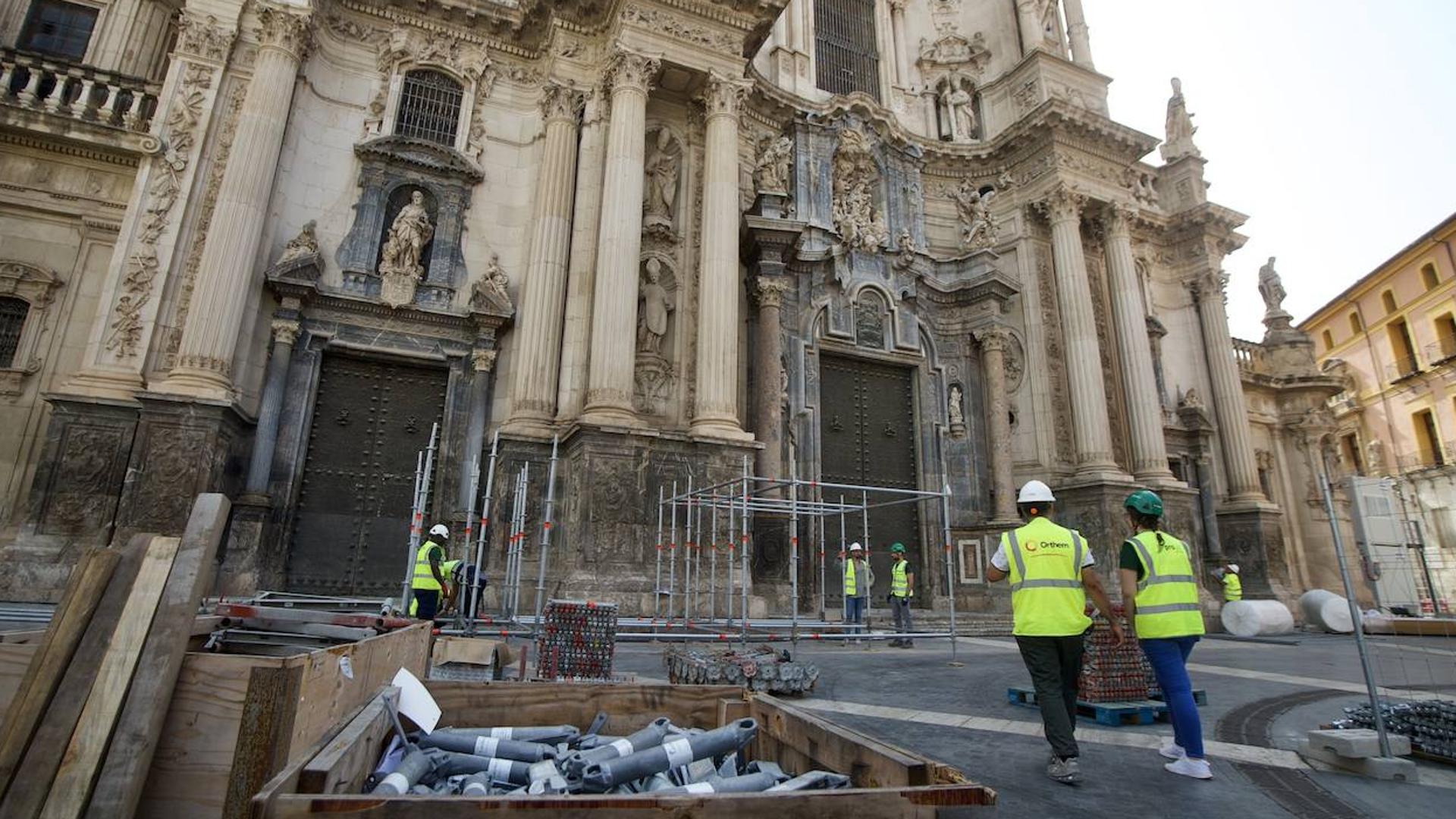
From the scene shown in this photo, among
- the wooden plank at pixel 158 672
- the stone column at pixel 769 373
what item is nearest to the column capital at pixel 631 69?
the stone column at pixel 769 373

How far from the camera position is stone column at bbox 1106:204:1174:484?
63.9 feet

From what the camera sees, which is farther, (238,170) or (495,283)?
(495,283)

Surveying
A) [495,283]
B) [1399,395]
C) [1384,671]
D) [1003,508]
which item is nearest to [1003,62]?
[1003,508]

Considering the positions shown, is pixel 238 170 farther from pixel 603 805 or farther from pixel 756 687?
pixel 603 805

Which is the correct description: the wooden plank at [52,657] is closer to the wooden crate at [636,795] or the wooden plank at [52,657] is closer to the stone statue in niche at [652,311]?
the wooden crate at [636,795]

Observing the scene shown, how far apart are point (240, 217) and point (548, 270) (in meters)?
5.49

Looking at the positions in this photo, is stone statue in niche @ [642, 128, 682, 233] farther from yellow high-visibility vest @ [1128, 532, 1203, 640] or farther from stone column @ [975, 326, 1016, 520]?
yellow high-visibility vest @ [1128, 532, 1203, 640]

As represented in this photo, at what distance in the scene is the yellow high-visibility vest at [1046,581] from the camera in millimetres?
4543

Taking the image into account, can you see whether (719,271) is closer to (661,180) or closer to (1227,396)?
(661,180)

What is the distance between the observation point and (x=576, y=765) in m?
2.48

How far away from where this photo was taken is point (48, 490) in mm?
11070

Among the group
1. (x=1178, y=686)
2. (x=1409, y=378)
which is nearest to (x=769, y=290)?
(x=1178, y=686)

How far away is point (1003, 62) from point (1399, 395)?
106 ft

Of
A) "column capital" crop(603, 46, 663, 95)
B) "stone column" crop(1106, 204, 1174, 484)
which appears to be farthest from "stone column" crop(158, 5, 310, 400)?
"stone column" crop(1106, 204, 1174, 484)
